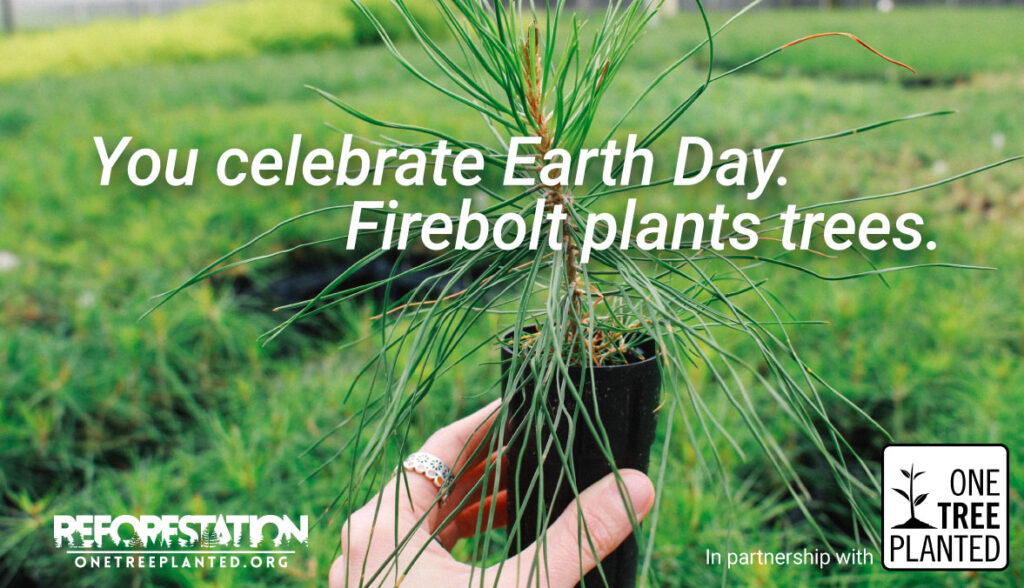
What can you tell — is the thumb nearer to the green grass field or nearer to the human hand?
the human hand

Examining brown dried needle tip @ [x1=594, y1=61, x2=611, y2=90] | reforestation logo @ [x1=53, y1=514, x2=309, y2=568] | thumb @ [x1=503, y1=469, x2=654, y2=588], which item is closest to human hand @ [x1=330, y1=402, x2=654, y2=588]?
thumb @ [x1=503, y1=469, x2=654, y2=588]

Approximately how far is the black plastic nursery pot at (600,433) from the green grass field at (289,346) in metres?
0.14

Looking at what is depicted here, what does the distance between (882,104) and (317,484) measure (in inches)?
142

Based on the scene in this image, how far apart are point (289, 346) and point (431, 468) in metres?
1.24

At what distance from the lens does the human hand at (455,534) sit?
499 millimetres

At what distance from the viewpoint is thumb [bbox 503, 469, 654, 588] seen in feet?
1.64

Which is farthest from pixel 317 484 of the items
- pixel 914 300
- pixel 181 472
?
pixel 914 300

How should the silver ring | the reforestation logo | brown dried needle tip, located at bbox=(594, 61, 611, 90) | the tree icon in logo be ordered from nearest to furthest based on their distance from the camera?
brown dried needle tip, located at bbox=(594, 61, 611, 90), the silver ring, the tree icon in logo, the reforestation logo

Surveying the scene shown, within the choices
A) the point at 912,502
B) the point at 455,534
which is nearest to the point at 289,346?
the point at 455,534

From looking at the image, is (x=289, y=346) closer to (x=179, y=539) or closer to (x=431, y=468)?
(x=179, y=539)

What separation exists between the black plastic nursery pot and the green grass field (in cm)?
14

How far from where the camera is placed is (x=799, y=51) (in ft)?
18.9

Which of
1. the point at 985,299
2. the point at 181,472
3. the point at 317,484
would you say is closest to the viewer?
the point at 317,484

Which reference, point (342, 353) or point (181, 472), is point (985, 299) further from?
point (181, 472)
